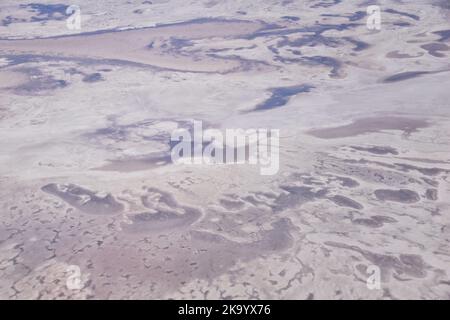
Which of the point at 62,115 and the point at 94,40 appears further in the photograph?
the point at 94,40

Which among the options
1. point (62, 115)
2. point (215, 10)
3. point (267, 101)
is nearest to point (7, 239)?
point (62, 115)

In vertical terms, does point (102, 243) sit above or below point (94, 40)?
below

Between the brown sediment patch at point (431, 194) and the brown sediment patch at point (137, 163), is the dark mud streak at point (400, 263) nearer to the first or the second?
the brown sediment patch at point (431, 194)

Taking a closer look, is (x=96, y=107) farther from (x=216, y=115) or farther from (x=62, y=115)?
(x=216, y=115)

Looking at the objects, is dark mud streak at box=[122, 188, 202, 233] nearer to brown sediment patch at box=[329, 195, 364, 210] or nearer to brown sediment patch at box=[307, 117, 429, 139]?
brown sediment patch at box=[329, 195, 364, 210]

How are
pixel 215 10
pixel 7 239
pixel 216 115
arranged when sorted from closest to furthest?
1. pixel 7 239
2. pixel 216 115
3. pixel 215 10

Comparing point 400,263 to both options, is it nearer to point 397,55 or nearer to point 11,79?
point 397,55
